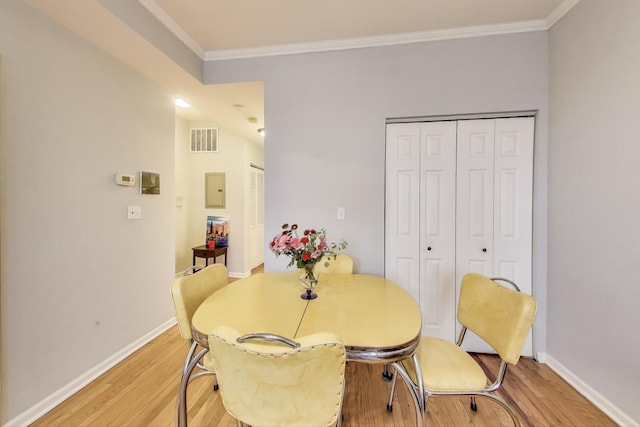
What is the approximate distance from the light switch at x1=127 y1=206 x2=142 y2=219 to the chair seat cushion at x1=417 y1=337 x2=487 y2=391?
8.04 ft

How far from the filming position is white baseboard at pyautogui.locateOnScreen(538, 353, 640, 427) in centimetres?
148

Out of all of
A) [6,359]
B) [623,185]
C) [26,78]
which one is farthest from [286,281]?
[623,185]

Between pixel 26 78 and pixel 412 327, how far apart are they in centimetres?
252

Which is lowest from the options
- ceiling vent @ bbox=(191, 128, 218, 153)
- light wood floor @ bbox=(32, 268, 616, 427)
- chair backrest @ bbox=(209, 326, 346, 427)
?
light wood floor @ bbox=(32, 268, 616, 427)

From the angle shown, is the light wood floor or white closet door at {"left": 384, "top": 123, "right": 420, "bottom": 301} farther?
white closet door at {"left": 384, "top": 123, "right": 420, "bottom": 301}

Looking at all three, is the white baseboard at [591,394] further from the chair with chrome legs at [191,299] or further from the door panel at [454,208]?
the chair with chrome legs at [191,299]

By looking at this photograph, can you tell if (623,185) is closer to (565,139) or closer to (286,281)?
(565,139)

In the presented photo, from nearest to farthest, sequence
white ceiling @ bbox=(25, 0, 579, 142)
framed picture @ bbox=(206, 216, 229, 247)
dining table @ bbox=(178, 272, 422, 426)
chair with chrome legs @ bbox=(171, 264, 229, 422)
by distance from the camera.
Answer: dining table @ bbox=(178, 272, 422, 426)
chair with chrome legs @ bbox=(171, 264, 229, 422)
white ceiling @ bbox=(25, 0, 579, 142)
framed picture @ bbox=(206, 216, 229, 247)

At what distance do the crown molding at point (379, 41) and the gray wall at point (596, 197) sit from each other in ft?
0.88

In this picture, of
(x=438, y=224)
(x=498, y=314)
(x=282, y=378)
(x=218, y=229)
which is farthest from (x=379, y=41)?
(x=218, y=229)

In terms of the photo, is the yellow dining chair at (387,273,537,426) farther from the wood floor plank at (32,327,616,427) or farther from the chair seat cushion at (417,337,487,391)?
the wood floor plank at (32,327,616,427)

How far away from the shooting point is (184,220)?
427cm

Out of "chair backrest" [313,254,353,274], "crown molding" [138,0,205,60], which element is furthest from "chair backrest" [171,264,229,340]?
"crown molding" [138,0,205,60]

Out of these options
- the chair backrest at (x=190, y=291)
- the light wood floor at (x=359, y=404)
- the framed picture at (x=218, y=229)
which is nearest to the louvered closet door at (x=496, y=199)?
the light wood floor at (x=359, y=404)
